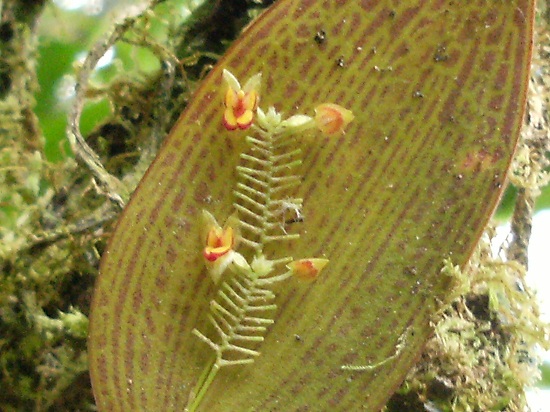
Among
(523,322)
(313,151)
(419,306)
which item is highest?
(313,151)

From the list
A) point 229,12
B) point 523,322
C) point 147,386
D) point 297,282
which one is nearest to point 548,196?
point 523,322

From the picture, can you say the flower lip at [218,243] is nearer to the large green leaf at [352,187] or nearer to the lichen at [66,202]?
the large green leaf at [352,187]

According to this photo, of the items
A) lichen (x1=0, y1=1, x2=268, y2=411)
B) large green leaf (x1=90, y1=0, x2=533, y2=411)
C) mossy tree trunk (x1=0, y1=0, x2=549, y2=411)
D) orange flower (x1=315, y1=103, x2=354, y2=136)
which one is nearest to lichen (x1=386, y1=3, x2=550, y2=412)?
mossy tree trunk (x1=0, y1=0, x2=549, y2=411)

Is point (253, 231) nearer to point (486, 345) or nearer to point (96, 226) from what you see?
point (96, 226)

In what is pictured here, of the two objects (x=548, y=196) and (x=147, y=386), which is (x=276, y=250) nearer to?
(x=147, y=386)

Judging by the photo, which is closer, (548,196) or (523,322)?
(523,322)

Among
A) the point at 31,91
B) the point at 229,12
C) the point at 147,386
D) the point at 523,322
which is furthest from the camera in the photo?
the point at 31,91

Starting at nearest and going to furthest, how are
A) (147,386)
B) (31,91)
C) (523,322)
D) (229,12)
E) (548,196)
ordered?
1. (147,386)
2. (523,322)
3. (229,12)
4. (31,91)
5. (548,196)
